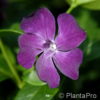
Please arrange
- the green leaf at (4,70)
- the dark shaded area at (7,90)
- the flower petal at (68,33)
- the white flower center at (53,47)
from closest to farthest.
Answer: the flower petal at (68,33), the white flower center at (53,47), the green leaf at (4,70), the dark shaded area at (7,90)

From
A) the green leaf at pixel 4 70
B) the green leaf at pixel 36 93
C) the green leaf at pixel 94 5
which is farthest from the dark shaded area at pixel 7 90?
the green leaf at pixel 94 5

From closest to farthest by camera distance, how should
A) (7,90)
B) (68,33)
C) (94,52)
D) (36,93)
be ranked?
(68,33) → (36,93) → (94,52) → (7,90)

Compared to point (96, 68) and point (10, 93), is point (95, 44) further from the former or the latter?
point (10, 93)

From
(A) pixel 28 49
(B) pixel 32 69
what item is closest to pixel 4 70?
(B) pixel 32 69

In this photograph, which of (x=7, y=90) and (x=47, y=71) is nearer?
(x=47, y=71)

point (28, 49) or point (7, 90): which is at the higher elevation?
point (28, 49)

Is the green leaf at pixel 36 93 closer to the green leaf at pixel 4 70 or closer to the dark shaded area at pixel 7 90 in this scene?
the green leaf at pixel 4 70

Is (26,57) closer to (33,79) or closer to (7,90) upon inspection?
(33,79)

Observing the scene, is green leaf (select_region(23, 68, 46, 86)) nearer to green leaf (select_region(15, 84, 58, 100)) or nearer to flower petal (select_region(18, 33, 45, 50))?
green leaf (select_region(15, 84, 58, 100))

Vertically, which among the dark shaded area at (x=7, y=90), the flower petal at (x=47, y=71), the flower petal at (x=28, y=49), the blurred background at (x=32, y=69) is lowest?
the dark shaded area at (x=7, y=90)
